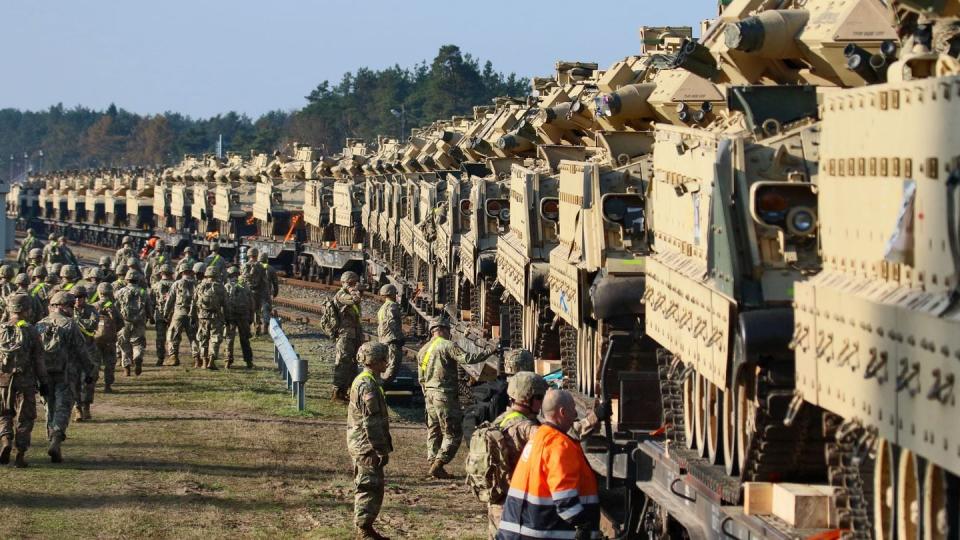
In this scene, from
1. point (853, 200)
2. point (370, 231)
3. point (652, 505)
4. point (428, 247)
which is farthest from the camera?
point (370, 231)

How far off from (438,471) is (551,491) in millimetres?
8893

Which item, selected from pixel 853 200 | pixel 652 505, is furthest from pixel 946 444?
pixel 652 505

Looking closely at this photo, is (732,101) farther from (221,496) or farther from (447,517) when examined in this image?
(221,496)

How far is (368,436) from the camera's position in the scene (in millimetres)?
14297

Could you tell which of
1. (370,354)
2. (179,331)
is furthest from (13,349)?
(179,331)

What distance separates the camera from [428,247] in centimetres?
3647

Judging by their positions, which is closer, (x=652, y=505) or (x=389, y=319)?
(x=652, y=505)

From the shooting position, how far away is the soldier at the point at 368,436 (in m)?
14.2

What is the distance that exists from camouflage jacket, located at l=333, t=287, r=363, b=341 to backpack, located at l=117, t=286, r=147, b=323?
16.1 feet

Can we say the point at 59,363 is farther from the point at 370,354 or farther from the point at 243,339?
the point at 243,339

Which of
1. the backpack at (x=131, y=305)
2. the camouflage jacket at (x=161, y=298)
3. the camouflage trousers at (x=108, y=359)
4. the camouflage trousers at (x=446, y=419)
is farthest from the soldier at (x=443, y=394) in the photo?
the camouflage jacket at (x=161, y=298)

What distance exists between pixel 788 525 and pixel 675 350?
8.41 feet

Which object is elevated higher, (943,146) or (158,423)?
(943,146)

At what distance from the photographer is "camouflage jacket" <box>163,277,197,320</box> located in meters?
29.5
